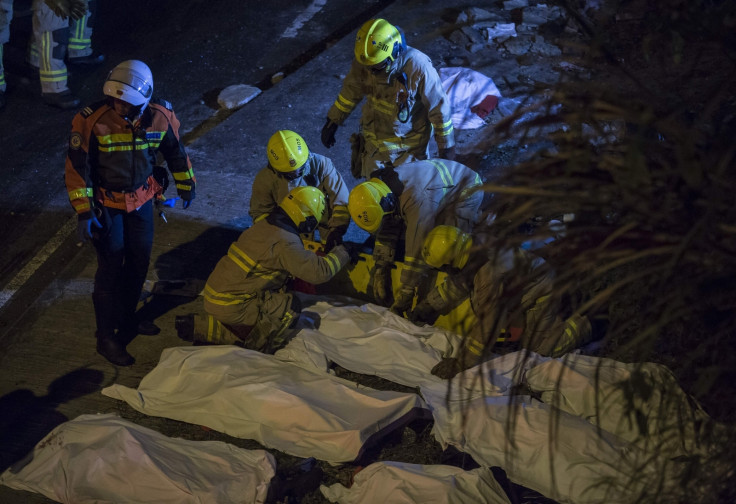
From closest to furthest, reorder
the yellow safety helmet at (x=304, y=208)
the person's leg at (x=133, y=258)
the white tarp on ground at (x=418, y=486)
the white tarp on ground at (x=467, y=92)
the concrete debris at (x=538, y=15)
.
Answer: the white tarp on ground at (x=418, y=486) < the yellow safety helmet at (x=304, y=208) < the person's leg at (x=133, y=258) < the white tarp on ground at (x=467, y=92) < the concrete debris at (x=538, y=15)

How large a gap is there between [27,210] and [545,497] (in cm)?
513

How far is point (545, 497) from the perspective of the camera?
3787mm

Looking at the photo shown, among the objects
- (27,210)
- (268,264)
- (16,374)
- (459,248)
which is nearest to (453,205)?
(459,248)

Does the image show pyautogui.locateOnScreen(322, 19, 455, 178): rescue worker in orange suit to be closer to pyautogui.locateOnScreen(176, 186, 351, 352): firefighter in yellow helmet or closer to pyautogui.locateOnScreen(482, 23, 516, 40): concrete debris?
pyautogui.locateOnScreen(176, 186, 351, 352): firefighter in yellow helmet

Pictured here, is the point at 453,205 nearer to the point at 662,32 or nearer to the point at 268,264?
the point at 662,32

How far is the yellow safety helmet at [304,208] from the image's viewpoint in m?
4.71

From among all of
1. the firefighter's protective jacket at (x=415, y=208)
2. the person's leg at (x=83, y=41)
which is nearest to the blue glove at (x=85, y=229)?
the firefighter's protective jacket at (x=415, y=208)

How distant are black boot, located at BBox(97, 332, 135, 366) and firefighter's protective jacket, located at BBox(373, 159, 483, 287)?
1820 millimetres

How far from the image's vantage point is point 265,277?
4785mm

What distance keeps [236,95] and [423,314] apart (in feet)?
13.6

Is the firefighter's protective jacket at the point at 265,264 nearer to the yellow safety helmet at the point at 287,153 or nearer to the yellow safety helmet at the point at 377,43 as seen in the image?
the yellow safety helmet at the point at 287,153

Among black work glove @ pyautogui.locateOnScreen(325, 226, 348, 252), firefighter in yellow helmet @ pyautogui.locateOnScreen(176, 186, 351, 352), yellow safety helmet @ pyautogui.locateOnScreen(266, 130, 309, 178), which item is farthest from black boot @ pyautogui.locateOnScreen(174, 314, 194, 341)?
yellow safety helmet @ pyautogui.locateOnScreen(266, 130, 309, 178)

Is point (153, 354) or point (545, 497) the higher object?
point (545, 497)

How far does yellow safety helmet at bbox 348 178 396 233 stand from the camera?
15.5 ft
